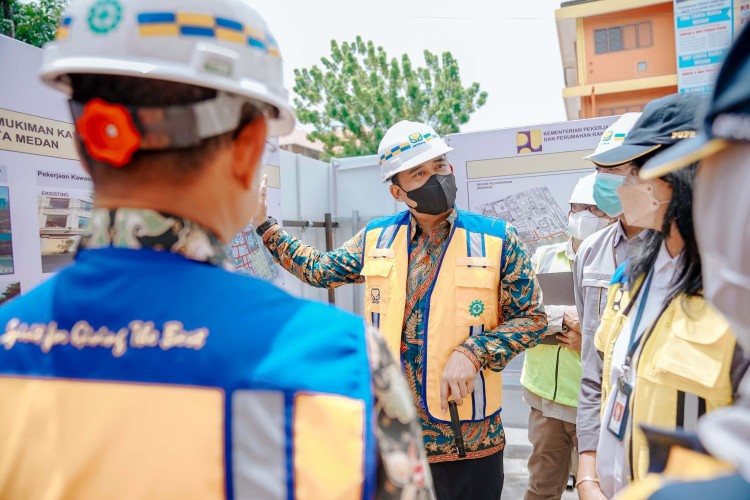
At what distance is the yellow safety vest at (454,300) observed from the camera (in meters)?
2.72

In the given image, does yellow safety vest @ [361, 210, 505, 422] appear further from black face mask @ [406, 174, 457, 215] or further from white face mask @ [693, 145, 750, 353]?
white face mask @ [693, 145, 750, 353]

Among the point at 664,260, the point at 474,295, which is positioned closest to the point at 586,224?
the point at 474,295

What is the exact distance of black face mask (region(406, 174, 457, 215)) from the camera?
9.64 feet

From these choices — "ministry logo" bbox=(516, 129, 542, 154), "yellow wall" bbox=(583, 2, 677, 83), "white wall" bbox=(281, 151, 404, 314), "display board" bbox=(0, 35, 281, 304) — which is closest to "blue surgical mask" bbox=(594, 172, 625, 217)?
"display board" bbox=(0, 35, 281, 304)

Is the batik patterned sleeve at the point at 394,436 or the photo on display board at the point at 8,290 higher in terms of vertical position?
the photo on display board at the point at 8,290

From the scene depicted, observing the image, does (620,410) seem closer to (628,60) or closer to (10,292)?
(10,292)

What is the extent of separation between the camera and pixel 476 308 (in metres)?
2.76

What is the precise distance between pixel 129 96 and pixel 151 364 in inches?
16.8

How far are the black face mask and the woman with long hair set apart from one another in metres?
1.01

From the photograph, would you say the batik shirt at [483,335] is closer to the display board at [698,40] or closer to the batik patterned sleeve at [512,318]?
the batik patterned sleeve at [512,318]

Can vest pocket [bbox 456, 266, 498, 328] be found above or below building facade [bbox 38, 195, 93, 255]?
below

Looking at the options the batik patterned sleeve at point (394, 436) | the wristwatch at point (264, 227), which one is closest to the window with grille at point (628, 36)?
the wristwatch at point (264, 227)

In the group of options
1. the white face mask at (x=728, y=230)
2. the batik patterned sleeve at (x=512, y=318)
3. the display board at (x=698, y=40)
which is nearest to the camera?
the white face mask at (x=728, y=230)

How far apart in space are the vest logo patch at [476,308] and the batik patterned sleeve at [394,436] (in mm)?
1853
